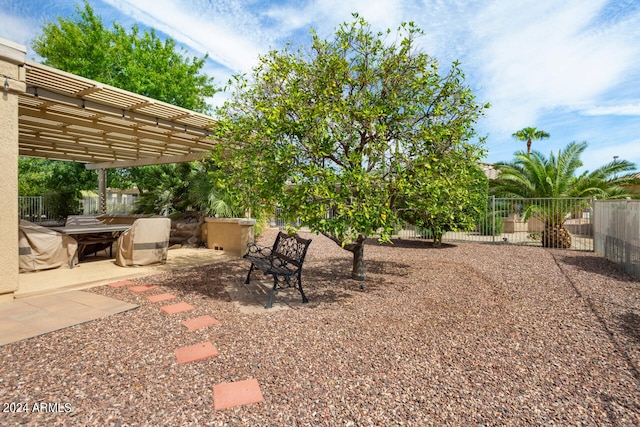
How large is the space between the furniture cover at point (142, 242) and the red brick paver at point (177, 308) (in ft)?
9.69

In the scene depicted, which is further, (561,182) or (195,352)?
(561,182)

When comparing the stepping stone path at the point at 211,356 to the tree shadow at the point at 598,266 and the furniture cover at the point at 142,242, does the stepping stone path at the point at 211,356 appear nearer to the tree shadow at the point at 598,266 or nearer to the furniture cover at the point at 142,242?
the furniture cover at the point at 142,242

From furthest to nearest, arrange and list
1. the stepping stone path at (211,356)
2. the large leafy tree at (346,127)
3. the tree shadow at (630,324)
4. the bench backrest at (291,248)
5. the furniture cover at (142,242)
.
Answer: the furniture cover at (142,242) < the bench backrest at (291,248) < the large leafy tree at (346,127) < the tree shadow at (630,324) < the stepping stone path at (211,356)

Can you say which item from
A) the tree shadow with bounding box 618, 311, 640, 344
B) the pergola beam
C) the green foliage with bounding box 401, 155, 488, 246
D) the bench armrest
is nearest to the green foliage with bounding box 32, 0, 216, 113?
the pergola beam

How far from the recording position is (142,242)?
270 inches

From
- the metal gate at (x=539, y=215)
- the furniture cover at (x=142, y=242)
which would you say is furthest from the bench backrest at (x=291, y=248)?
the metal gate at (x=539, y=215)

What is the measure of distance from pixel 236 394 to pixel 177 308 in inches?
89.3

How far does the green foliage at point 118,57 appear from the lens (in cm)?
1858

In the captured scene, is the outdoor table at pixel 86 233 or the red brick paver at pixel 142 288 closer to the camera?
the red brick paver at pixel 142 288

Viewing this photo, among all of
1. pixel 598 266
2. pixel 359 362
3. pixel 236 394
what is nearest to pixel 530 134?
pixel 598 266

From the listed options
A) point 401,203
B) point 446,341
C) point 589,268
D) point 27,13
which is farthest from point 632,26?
point 27,13

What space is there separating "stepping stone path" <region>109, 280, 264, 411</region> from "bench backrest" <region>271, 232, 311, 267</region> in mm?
1529

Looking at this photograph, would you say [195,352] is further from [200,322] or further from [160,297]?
[160,297]

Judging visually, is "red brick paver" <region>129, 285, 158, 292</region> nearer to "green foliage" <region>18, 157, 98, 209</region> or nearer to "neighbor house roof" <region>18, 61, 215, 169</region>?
"neighbor house roof" <region>18, 61, 215, 169</region>
